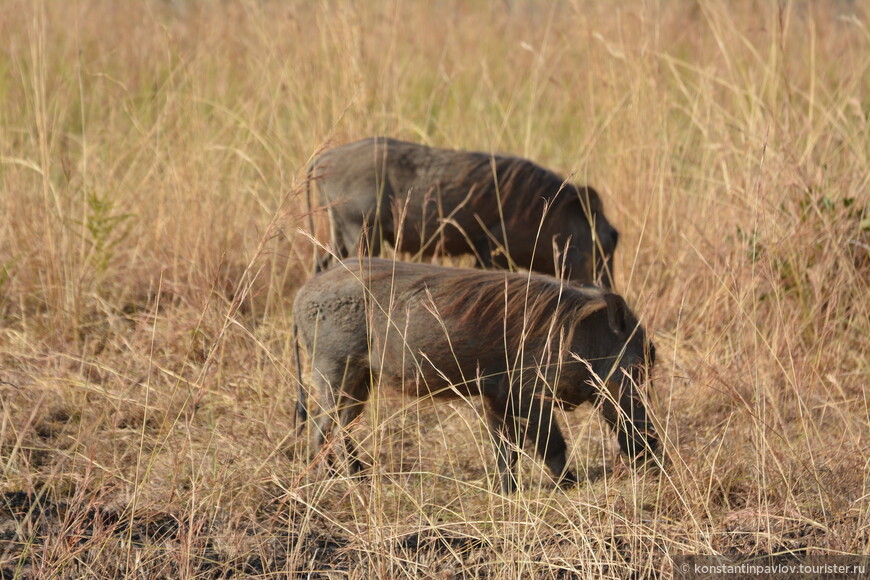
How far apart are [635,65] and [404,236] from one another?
1.51 meters

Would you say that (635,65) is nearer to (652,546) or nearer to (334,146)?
(334,146)

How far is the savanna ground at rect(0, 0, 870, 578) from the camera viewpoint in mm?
2916

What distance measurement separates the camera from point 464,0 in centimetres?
954

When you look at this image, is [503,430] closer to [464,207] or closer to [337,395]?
[337,395]

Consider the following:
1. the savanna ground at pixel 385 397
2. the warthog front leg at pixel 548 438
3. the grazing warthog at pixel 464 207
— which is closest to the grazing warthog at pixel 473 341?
the warthog front leg at pixel 548 438

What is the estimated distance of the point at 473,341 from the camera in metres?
3.40

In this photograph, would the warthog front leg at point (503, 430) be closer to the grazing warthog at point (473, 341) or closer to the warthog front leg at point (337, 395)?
the grazing warthog at point (473, 341)

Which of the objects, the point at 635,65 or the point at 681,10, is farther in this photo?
the point at 681,10

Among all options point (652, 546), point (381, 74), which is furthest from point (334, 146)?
point (652, 546)

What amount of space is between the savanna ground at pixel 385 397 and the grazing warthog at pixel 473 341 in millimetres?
145

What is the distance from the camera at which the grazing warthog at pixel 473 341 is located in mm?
3381

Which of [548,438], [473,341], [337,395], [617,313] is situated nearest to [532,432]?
[548,438]

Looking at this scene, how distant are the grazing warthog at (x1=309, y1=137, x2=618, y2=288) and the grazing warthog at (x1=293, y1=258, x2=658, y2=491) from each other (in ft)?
3.78

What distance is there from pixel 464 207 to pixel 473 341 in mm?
1498
